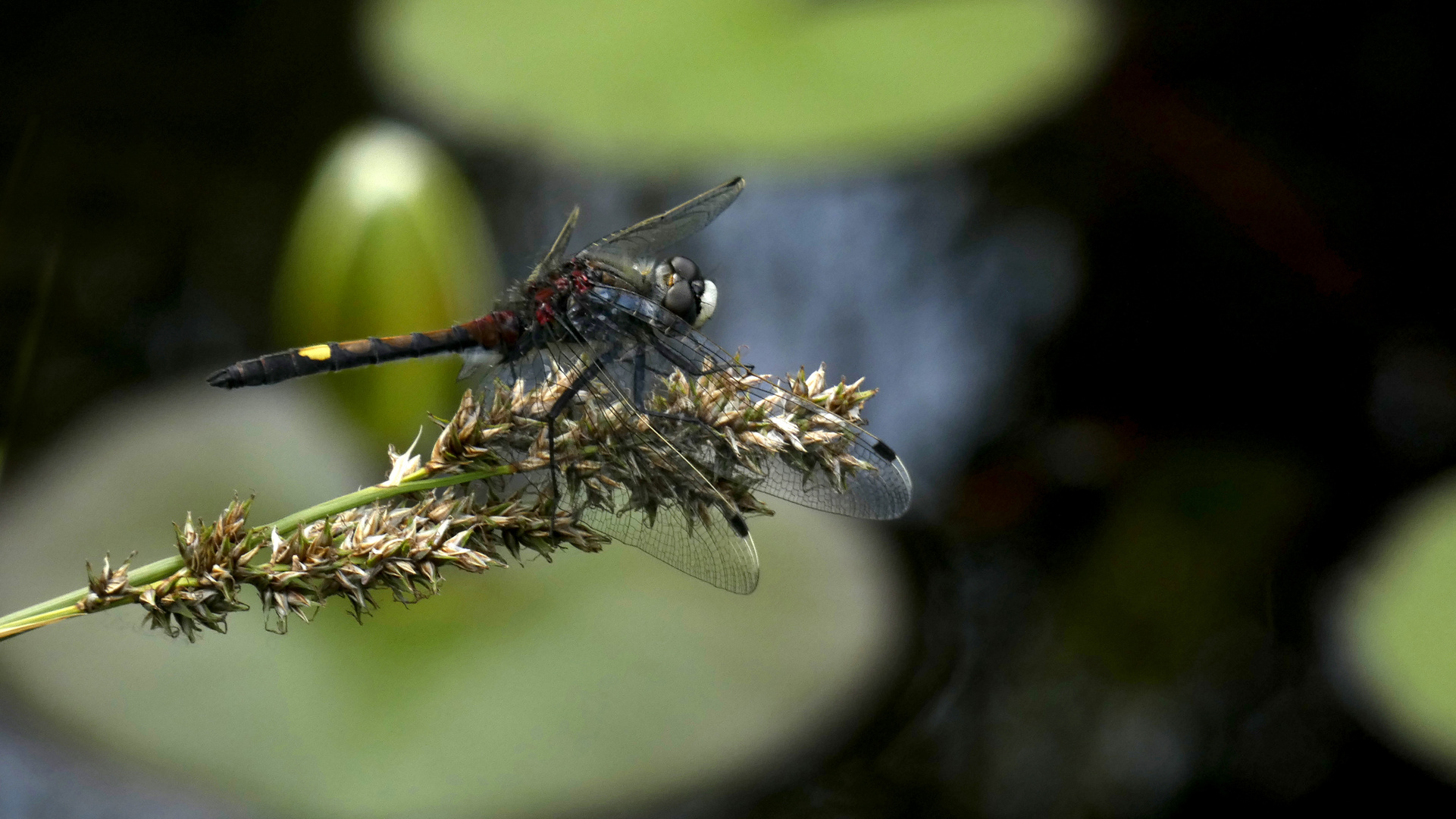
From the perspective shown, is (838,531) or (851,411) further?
(838,531)

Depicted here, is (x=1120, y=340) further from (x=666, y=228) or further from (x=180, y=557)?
(x=180, y=557)

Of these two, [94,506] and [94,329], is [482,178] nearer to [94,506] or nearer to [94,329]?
[94,329]

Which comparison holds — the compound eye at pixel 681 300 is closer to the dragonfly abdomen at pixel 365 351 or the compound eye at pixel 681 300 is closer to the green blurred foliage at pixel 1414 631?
the dragonfly abdomen at pixel 365 351

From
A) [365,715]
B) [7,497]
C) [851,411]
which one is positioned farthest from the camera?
[7,497]

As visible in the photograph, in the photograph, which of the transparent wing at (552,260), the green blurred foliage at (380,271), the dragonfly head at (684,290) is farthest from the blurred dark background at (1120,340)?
the transparent wing at (552,260)

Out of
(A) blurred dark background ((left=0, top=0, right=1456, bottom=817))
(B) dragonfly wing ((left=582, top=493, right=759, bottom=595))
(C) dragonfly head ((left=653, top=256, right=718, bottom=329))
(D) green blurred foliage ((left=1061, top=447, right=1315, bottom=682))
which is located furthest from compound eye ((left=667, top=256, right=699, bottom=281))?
(D) green blurred foliage ((left=1061, top=447, right=1315, bottom=682))

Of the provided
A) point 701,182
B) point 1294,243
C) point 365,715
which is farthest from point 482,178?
point 1294,243

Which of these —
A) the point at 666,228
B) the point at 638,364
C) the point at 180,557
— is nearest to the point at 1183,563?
the point at 666,228
